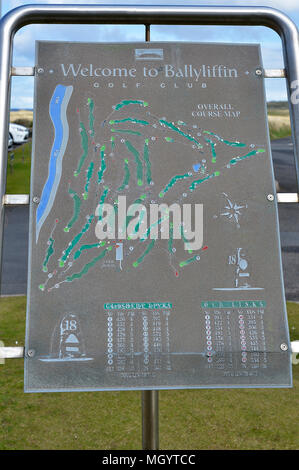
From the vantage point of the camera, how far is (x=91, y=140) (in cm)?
144

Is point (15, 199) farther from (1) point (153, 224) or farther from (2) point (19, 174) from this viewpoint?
(2) point (19, 174)

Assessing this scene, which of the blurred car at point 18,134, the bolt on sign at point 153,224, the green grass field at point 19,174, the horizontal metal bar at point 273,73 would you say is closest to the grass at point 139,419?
the bolt on sign at point 153,224

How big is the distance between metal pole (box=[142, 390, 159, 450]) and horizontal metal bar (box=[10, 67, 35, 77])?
116cm

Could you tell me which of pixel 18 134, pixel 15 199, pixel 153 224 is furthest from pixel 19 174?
pixel 153 224

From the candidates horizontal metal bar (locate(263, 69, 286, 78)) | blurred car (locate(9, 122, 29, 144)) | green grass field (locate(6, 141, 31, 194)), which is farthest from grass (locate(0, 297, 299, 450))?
blurred car (locate(9, 122, 29, 144))

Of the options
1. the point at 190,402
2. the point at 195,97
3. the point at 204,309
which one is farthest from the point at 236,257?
the point at 190,402

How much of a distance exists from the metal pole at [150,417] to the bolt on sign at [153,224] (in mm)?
335

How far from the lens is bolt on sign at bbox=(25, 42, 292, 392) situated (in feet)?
4.26

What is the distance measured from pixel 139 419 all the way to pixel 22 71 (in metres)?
2.04

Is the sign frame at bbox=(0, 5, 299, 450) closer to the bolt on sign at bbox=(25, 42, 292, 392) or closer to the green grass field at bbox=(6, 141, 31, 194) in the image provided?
the bolt on sign at bbox=(25, 42, 292, 392)

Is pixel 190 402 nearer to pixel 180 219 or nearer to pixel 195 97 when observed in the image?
pixel 180 219

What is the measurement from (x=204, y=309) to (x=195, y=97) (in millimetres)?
699

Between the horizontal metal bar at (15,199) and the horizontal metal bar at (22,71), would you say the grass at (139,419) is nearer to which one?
the horizontal metal bar at (15,199)

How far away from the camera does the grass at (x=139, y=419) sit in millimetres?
2418
